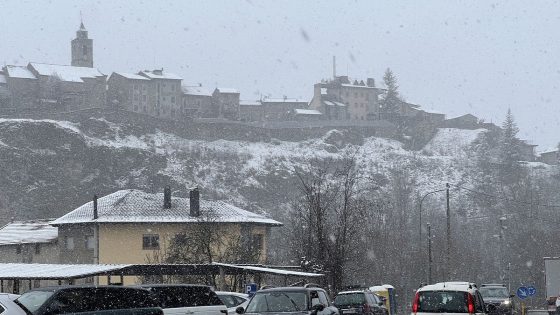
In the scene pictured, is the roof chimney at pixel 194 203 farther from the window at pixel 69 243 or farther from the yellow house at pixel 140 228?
the window at pixel 69 243

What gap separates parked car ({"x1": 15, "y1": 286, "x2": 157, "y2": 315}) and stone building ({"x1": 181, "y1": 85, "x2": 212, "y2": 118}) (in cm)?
14244

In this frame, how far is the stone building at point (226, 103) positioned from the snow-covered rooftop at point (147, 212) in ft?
327

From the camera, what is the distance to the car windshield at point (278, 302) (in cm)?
1947

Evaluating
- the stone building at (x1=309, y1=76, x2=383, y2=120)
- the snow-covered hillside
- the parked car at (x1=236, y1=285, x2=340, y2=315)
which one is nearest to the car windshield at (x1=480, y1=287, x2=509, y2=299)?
the parked car at (x1=236, y1=285, x2=340, y2=315)

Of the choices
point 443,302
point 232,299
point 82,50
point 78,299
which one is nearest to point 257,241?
point 232,299

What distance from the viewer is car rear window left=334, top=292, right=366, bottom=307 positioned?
29172mm

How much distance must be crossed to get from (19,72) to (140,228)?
325 ft

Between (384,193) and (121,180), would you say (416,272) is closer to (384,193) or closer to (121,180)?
(384,193)

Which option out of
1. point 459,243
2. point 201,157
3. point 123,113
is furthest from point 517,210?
point 123,113

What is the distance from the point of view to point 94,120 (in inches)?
5625

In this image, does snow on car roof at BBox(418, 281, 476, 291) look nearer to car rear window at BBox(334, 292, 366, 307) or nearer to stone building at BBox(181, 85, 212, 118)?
car rear window at BBox(334, 292, 366, 307)

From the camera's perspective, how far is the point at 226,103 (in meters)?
167

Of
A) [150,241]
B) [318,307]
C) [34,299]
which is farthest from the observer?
[150,241]

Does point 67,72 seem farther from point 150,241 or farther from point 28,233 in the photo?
point 150,241
